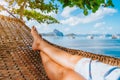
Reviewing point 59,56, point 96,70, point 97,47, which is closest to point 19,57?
point 59,56

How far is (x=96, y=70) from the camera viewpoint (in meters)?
2.05

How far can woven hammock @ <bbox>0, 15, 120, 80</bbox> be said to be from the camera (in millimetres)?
2383

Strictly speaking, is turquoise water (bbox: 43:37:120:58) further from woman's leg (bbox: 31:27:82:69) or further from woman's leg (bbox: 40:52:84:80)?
woman's leg (bbox: 40:52:84:80)

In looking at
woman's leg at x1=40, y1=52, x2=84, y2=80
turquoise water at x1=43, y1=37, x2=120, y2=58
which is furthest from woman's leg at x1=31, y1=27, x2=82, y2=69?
turquoise water at x1=43, y1=37, x2=120, y2=58

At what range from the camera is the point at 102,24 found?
67562mm

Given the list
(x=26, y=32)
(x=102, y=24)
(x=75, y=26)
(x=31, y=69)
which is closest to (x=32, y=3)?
(x=26, y=32)

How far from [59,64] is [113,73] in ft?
1.85

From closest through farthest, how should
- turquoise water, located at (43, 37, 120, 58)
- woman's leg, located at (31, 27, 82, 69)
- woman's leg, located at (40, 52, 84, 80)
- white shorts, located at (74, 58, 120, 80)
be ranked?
white shorts, located at (74, 58, 120, 80) < woman's leg, located at (40, 52, 84, 80) < woman's leg, located at (31, 27, 82, 69) < turquoise water, located at (43, 37, 120, 58)

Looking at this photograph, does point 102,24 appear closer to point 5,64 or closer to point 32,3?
point 32,3

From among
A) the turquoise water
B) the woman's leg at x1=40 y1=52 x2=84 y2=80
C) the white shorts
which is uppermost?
the white shorts

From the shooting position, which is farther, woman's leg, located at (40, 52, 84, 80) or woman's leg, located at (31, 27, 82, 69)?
woman's leg, located at (31, 27, 82, 69)

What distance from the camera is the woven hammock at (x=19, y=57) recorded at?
2383mm

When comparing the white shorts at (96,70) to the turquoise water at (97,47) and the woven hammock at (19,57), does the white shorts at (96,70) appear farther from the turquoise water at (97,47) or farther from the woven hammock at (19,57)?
the turquoise water at (97,47)

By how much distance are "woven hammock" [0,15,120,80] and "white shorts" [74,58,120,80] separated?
1.29ft
